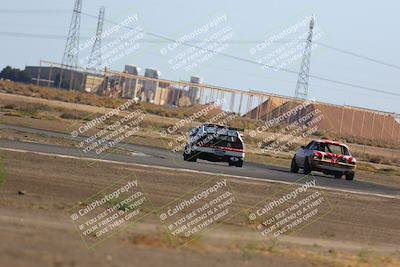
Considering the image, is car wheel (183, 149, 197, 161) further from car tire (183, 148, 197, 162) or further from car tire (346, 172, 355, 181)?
car tire (346, 172, 355, 181)

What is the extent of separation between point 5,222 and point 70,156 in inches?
566

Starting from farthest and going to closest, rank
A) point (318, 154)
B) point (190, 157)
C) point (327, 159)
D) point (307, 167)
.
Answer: point (190, 157) → point (307, 167) → point (327, 159) → point (318, 154)

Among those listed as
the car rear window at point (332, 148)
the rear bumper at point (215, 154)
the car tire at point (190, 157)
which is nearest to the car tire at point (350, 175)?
the car rear window at point (332, 148)

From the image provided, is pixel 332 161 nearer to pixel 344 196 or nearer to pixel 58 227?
pixel 344 196

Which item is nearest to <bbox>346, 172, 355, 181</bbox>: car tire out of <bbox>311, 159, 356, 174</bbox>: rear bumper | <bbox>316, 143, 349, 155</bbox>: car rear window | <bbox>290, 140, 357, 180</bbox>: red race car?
<bbox>290, 140, 357, 180</bbox>: red race car

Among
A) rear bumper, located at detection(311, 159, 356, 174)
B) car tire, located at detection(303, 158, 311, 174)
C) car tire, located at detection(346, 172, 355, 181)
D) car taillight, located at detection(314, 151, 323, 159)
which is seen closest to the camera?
car taillight, located at detection(314, 151, 323, 159)

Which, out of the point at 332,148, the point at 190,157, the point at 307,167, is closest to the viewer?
the point at 307,167

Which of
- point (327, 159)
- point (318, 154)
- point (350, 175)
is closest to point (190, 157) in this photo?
point (318, 154)

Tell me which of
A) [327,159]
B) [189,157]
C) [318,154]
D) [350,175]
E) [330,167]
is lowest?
[189,157]

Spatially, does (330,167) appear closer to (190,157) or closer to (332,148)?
(332,148)

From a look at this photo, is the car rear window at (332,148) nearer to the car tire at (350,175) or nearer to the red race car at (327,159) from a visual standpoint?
the red race car at (327,159)

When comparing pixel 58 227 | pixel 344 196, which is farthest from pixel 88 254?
pixel 344 196

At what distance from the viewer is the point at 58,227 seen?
1414 cm

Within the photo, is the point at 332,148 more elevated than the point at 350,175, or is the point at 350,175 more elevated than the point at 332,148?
the point at 332,148
